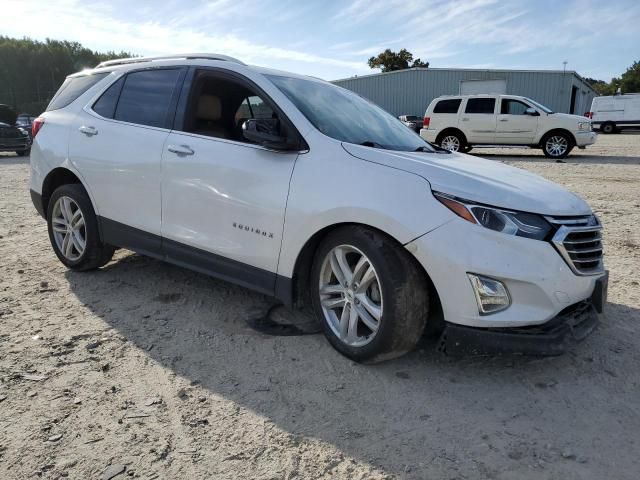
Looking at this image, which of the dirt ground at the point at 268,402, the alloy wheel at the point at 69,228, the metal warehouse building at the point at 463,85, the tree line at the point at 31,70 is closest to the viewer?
the dirt ground at the point at 268,402

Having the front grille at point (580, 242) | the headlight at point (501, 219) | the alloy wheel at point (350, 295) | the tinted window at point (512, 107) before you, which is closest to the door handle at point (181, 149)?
the alloy wheel at point (350, 295)

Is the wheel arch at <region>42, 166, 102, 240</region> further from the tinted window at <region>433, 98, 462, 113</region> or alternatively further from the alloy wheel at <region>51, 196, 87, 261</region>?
the tinted window at <region>433, 98, 462, 113</region>

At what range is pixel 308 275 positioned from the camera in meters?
3.23

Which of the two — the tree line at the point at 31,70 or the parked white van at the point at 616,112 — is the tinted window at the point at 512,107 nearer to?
the parked white van at the point at 616,112

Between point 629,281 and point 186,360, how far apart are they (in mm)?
3840

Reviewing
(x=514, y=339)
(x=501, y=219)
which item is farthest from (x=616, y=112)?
(x=514, y=339)

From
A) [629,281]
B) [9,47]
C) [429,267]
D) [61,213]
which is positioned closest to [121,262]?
[61,213]

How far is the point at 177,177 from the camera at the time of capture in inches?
143

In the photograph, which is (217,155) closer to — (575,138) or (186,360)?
(186,360)

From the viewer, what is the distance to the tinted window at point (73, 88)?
454cm

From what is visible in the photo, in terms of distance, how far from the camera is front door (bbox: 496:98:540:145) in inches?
635

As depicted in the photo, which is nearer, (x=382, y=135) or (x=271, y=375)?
(x=271, y=375)

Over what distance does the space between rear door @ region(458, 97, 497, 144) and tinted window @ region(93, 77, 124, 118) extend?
46.9 ft

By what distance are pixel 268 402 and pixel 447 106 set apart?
16159 mm
